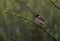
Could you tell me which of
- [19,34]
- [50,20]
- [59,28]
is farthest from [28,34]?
[59,28]

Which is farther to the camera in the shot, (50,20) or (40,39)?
(50,20)

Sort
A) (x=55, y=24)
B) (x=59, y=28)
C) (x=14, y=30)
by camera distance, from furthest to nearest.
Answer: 1. (x=14, y=30)
2. (x=55, y=24)
3. (x=59, y=28)

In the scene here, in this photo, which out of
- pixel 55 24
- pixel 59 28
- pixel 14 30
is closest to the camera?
pixel 59 28

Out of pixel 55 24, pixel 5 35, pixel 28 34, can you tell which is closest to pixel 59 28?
pixel 55 24

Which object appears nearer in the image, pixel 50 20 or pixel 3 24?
pixel 50 20

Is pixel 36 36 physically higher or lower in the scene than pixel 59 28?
lower

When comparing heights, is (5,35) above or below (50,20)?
below

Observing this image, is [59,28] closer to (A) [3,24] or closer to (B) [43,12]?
(B) [43,12]

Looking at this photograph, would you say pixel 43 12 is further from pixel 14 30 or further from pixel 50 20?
pixel 14 30
